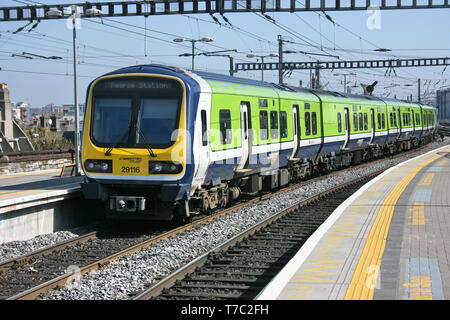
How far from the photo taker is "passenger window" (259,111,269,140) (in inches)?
657

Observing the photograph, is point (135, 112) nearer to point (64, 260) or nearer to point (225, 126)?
point (225, 126)

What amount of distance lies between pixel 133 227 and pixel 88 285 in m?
5.13

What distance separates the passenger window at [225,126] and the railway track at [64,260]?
6.77 ft

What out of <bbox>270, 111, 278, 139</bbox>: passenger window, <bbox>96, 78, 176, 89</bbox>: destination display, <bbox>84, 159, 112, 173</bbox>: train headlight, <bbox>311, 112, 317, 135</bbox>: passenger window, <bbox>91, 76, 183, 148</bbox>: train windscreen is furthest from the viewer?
<bbox>311, 112, 317, 135</bbox>: passenger window

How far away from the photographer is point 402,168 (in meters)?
26.8

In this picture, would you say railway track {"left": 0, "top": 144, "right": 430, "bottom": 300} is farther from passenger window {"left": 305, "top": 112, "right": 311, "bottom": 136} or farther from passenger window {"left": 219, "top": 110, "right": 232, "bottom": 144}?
passenger window {"left": 305, "top": 112, "right": 311, "bottom": 136}

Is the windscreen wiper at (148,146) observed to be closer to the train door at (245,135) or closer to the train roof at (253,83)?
the train roof at (253,83)

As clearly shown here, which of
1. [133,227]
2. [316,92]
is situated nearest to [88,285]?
[133,227]

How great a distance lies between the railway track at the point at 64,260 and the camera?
880 cm

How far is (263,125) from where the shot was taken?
16.9 metres

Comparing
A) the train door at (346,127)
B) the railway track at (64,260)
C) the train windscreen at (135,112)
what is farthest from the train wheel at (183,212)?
the train door at (346,127)

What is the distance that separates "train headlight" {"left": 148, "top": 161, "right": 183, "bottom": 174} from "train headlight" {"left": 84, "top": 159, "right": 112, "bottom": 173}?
936mm

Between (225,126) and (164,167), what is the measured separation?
248cm

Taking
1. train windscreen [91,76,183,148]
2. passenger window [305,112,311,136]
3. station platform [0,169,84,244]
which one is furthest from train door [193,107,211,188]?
passenger window [305,112,311,136]
